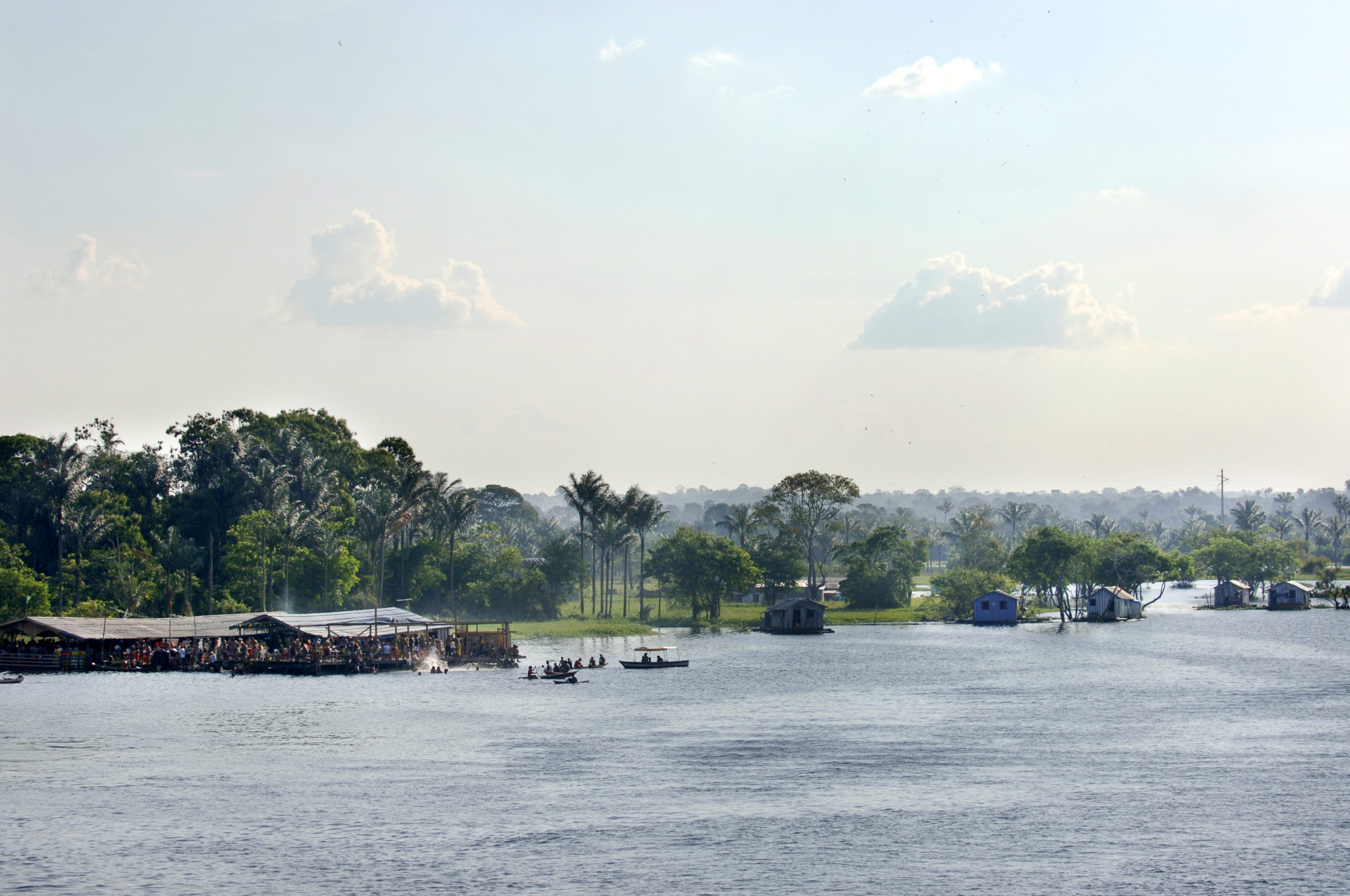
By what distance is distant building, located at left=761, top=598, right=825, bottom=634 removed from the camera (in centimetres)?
13850

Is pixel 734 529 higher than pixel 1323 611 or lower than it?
higher

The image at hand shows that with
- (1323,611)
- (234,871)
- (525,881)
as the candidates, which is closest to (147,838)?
(234,871)

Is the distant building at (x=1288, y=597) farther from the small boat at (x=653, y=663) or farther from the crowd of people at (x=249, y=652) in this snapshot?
the crowd of people at (x=249, y=652)

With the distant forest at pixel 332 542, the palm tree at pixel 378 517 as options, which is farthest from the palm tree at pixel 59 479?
the palm tree at pixel 378 517

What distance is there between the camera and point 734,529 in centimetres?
17588

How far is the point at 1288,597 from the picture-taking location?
173 m

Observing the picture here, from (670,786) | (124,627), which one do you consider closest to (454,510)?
(124,627)

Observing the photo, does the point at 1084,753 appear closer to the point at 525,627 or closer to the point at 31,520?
the point at 525,627

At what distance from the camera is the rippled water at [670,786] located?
40.0 metres

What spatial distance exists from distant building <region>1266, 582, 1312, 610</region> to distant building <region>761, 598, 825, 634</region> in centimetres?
7938

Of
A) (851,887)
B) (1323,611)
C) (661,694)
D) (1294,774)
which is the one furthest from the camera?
(1323,611)

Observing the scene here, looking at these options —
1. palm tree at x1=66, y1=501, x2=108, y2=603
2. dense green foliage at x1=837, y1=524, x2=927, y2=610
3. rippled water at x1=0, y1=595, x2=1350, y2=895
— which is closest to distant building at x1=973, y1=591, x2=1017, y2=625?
dense green foliage at x1=837, y1=524, x2=927, y2=610

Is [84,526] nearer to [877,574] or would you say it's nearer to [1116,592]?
[877,574]

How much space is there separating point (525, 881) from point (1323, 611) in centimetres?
16149
